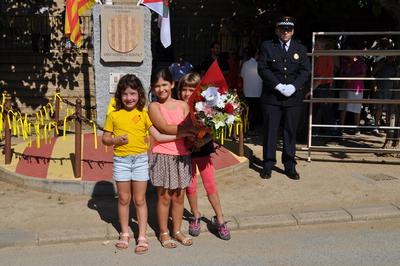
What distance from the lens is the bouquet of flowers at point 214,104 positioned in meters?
4.26

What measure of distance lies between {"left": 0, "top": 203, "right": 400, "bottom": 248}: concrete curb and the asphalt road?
68mm

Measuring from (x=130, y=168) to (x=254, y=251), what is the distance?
136 centimetres

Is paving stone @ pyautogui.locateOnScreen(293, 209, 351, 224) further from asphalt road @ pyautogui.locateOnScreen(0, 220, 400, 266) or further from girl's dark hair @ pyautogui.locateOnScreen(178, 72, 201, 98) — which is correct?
girl's dark hair @ pyautogui.locateOnScreen(178, 72, 201, 98)

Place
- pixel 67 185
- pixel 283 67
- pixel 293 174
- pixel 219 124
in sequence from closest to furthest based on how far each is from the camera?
pixel 219 124
pixel 67 185
pixel 283 67
pixel 293 174

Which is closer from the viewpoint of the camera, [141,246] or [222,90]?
[222,90]

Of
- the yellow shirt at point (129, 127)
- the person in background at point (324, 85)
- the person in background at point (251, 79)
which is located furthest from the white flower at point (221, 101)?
the person in background at point (251, 79)

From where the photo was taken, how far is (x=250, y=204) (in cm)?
595

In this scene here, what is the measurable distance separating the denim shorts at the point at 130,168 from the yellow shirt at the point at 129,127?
1.8 inches

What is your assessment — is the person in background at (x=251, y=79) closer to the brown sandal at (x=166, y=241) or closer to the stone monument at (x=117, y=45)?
the stone monument at (x=117, y=45)

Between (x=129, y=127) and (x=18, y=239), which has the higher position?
(x=129, y=127)

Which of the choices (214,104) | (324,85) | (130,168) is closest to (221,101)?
(214,104)

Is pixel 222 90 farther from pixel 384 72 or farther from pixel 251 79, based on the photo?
pixel 251 79

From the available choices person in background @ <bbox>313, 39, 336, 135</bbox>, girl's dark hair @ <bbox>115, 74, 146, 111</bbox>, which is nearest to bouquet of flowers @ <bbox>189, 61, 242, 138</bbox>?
girl's dark hair @ <bbox>115, 74, 146, 111</bbox>

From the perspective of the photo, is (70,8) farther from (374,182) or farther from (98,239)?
(374,182)
